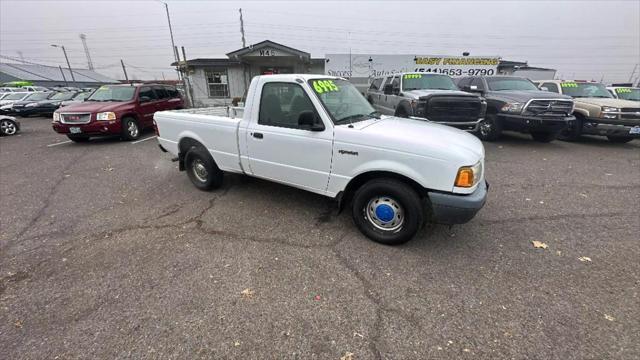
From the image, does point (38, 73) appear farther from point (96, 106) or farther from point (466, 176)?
point (466, 176)

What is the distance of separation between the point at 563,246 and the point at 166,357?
424cm

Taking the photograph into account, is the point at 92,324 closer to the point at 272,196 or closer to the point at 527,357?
the point at 272,196

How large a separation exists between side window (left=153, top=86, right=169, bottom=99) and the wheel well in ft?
32.0

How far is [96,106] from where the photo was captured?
8.42m

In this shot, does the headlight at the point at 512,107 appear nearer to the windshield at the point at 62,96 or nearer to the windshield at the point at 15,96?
the windshield at the point at 62,96

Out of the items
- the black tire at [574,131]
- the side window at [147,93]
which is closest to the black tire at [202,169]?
the side window at [147,93]

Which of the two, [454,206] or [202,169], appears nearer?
[454,206]

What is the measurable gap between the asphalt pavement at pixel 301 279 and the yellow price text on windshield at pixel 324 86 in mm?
1716

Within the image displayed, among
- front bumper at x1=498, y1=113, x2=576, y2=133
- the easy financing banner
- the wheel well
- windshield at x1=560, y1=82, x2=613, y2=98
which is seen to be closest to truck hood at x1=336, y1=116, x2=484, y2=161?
the wheel well

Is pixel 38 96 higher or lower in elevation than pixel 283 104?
lower

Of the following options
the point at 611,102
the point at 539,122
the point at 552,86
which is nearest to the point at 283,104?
the point at 539,122

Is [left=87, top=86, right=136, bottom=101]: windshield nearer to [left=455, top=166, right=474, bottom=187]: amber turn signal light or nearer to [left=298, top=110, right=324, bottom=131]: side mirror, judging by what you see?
[left=298, top=110, right=324, bottom=131]: side mirror

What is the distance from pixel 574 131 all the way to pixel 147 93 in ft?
46.7

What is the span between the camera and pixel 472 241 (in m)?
3.38
